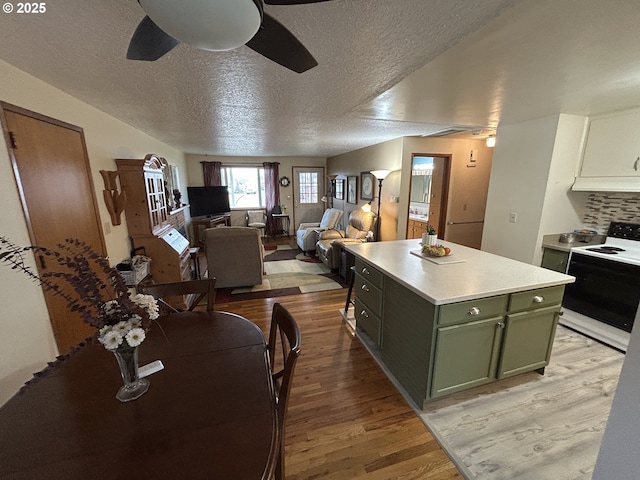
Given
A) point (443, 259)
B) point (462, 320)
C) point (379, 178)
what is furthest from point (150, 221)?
point (379, 178)

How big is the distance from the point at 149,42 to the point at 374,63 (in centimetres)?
121

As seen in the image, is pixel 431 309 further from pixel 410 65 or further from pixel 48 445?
pixel 48 445

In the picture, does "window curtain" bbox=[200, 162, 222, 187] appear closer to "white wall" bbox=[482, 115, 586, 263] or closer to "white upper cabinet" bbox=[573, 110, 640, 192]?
"white wall" bbox=[482, 115, 586, 263]

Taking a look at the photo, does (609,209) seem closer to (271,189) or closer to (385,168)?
(385,168)

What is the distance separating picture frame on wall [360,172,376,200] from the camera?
203 inches

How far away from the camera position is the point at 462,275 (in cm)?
186

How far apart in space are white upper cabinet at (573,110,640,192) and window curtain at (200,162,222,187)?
7.22 m

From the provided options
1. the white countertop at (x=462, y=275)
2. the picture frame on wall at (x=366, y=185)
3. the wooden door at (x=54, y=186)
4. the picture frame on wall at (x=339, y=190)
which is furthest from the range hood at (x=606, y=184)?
the wooden door at (x=54, y=186)

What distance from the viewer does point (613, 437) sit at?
88 centimetres

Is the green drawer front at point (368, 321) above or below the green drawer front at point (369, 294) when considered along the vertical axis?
below

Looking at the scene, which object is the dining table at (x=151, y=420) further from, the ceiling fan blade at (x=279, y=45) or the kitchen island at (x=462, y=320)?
the ceiling fan blade at (x=279, y=45)

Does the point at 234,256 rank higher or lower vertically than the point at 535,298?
lower

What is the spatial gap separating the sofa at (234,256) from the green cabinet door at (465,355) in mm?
2801

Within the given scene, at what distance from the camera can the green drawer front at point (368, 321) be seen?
229 cm
